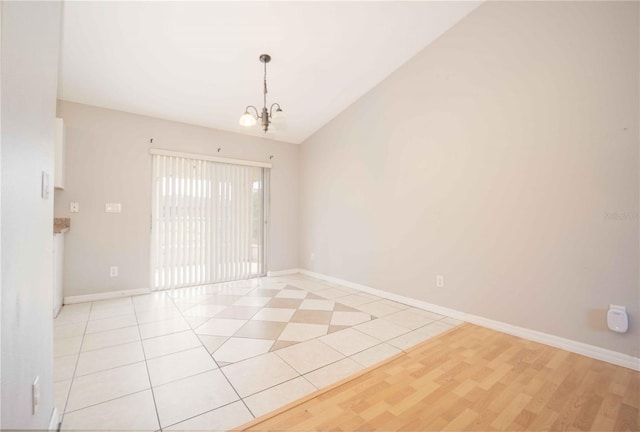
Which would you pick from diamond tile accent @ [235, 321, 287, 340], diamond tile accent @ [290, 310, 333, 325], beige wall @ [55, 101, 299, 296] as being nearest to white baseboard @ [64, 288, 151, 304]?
beige wall @ [55, 101, 299, 296]

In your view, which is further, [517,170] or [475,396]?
[517,170]

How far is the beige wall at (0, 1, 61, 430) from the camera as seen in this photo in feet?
2.52

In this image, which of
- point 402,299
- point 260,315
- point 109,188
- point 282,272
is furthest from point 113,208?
point 402,299

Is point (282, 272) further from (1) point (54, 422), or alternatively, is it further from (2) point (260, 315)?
(1) point (54, 422)

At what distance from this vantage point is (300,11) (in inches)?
102

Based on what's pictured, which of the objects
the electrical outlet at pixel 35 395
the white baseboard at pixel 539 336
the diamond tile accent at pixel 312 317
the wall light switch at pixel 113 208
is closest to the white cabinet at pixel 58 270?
the wall light switch at pixel 113 208

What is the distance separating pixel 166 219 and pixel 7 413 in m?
3.51

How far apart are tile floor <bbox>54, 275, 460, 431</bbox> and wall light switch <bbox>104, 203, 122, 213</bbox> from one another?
3.76 ft

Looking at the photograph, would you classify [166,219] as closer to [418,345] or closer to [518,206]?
[418,345]

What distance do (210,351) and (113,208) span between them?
8.56 feet

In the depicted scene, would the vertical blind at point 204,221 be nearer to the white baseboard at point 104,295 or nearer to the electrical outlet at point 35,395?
the white baseboard at point 104,295

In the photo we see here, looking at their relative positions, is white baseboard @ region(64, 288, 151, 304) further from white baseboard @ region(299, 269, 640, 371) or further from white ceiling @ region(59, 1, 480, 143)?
white baseboard @ region(299, 269, 640, 371)

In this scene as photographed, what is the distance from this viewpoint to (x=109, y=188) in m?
3.58

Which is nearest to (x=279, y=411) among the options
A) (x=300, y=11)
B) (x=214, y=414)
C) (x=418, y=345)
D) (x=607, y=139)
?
(x=214, y=414)
